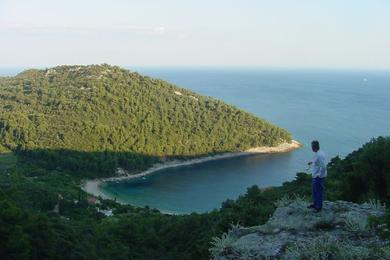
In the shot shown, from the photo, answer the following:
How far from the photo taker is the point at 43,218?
26594mm

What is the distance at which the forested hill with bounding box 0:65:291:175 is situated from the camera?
9088cm

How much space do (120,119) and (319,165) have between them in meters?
95.2

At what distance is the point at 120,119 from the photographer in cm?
10175

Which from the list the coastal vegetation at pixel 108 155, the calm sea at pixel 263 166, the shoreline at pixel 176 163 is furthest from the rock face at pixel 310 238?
the shoreline at pixel 176 163

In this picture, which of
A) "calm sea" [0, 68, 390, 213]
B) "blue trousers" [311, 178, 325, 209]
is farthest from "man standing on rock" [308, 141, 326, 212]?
"calm sea" [0, 68, 390, 213]

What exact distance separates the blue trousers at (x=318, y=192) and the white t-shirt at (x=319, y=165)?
11 cm

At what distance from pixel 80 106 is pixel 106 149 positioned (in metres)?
14.3

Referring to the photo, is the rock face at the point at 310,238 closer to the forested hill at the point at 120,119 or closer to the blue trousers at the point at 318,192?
the blue trousers at the point at 318,192

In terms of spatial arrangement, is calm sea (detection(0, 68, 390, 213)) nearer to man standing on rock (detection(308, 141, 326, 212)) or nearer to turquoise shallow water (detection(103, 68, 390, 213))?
turquoise shallow water (detection(103, 68, 390, 213))

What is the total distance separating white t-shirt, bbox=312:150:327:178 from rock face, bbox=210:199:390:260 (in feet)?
2.02

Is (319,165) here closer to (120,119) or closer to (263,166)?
(263,166)

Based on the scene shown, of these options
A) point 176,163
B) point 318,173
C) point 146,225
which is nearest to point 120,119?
point 176,163

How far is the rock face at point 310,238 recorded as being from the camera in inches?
227

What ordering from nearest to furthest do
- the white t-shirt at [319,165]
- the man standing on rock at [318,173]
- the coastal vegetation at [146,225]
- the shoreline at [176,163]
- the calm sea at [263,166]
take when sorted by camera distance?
the man standing on rock at [318,173] → the white t-shirt at [319,165] → the coastal vegetation at [146,225] → the calm sea at [263,166] → the shoreline at [176,163]
